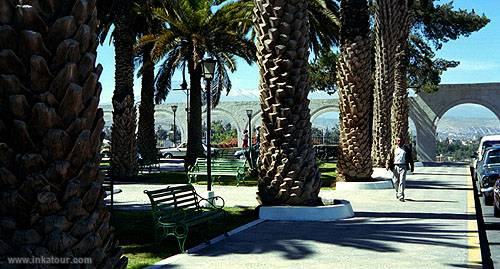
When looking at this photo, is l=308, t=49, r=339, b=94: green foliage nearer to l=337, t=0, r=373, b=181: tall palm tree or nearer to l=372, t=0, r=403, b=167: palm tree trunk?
l=372, t=0, r=403, b=167: palm tree trunk

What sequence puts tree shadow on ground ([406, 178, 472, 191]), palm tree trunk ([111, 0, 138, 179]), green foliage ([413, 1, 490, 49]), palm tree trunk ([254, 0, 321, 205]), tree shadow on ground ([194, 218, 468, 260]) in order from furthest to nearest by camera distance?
green foliage ([413, 1, 490, 49]) < palm tree trunk ([111, 0, 138, 179]) < tree shadow on ground ([406, 178, 472, 191]) < palm tree trunk ([254, 0, 321, 205]) < tree shadow on ground ([194, 218, 468, 260])

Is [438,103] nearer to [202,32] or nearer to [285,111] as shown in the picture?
[202,32]

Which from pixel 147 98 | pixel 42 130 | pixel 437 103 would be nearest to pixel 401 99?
pixel 147 98

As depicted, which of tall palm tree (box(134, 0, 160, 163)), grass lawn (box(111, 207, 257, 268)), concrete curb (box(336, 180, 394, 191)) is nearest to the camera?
grass lawn (box(111, 207, 257, 268))

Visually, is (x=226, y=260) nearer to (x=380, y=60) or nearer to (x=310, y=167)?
(x=310, y=167)

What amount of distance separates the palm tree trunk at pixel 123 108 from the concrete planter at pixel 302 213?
1051 centimetres

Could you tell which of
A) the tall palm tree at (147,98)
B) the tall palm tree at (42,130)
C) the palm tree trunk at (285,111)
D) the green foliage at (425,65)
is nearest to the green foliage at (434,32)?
the green foliage at (425,65)

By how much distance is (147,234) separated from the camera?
952 cm

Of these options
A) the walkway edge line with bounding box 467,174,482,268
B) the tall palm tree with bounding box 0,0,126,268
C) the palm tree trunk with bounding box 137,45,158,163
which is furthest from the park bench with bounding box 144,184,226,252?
the palm tree trunk with bounding box 137,45,158,163

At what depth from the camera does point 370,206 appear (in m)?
13.5

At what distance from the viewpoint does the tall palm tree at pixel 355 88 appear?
18062mm

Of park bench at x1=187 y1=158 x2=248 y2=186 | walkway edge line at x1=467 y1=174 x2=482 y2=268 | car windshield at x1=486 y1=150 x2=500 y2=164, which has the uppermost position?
car windshield at x1=486 y1=150 x2=500 y2=164

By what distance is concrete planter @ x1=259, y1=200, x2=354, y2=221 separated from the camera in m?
10.9

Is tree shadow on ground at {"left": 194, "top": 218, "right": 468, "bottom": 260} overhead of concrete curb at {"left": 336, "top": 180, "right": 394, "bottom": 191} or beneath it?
beneath
